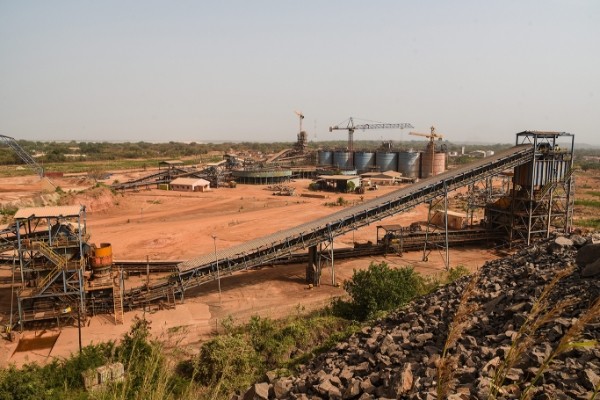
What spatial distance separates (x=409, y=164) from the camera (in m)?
105

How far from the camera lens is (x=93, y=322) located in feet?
82.2

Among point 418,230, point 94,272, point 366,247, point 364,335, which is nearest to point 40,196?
point 94,272

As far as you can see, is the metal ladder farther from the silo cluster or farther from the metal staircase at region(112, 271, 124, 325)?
the silo cluster

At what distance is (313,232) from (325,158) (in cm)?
8614

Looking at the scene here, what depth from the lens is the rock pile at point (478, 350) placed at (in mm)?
7211

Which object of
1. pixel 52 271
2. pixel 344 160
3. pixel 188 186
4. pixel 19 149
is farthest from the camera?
pixel 344 160

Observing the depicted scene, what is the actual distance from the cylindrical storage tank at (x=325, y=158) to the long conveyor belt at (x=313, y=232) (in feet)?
254

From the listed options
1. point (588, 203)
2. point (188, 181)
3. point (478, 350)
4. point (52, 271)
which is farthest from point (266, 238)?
point (588, 203)

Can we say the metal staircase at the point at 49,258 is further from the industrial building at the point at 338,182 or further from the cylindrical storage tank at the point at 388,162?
the cylindrical storage tank at the point at 388,162

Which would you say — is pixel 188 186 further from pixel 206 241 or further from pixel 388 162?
pixel 388 162

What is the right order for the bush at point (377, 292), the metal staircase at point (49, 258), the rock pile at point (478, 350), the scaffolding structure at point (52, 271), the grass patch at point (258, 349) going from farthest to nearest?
the scaffolding structure at point (52, 271)
the metal staircase at point (49, 258)
the bush at point (377, 292)
the grass patch at point (258, 349)
the rock pile at point (478, 350)

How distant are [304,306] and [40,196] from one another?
53.5 metres

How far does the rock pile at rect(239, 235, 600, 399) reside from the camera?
7.21m

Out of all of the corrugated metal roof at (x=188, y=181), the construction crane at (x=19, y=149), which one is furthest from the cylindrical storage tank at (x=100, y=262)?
the corrugated metal roof at (x=188, y=181)
